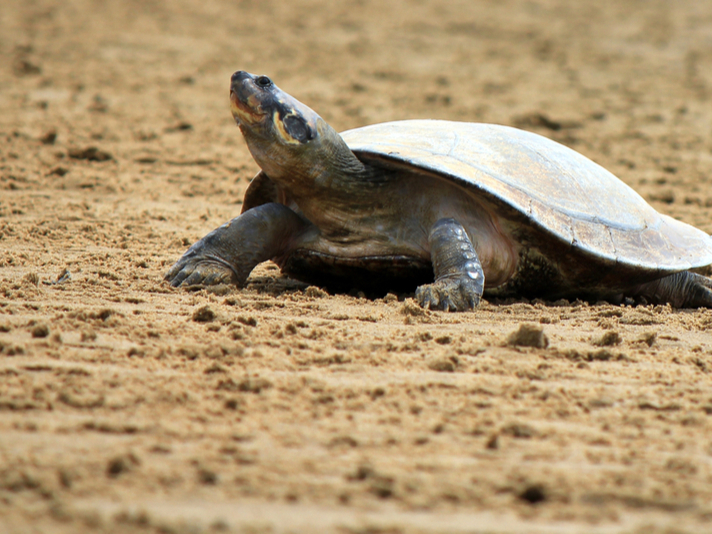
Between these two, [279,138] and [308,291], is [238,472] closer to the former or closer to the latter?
[308,291]

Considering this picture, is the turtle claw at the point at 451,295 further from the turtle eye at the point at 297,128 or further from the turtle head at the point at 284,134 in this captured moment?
the turtle eye at the point at 297,128

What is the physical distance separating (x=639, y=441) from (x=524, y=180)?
1.84 metres

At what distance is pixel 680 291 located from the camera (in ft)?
13.5

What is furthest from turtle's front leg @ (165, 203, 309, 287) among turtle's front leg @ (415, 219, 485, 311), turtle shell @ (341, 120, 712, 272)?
turtle's front leg @ (415, 219, 485, 311)

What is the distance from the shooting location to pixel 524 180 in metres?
3.71

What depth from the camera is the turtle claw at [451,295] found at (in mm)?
3330

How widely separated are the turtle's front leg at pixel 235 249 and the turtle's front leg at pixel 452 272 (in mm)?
814

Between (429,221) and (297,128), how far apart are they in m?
0.78

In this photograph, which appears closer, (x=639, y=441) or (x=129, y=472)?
(x=129, y=472)

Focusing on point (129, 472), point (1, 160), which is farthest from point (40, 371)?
point (1, 160)

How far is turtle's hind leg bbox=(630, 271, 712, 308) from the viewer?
4113mm

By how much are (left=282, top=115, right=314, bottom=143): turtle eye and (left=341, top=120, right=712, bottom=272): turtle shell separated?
0.27 metres

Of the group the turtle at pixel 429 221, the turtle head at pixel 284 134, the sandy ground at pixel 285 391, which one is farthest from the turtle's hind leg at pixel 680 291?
the turtle head at pixel 284 134

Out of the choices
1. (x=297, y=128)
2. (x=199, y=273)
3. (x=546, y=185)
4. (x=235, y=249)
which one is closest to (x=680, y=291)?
(x=546, y=185)
